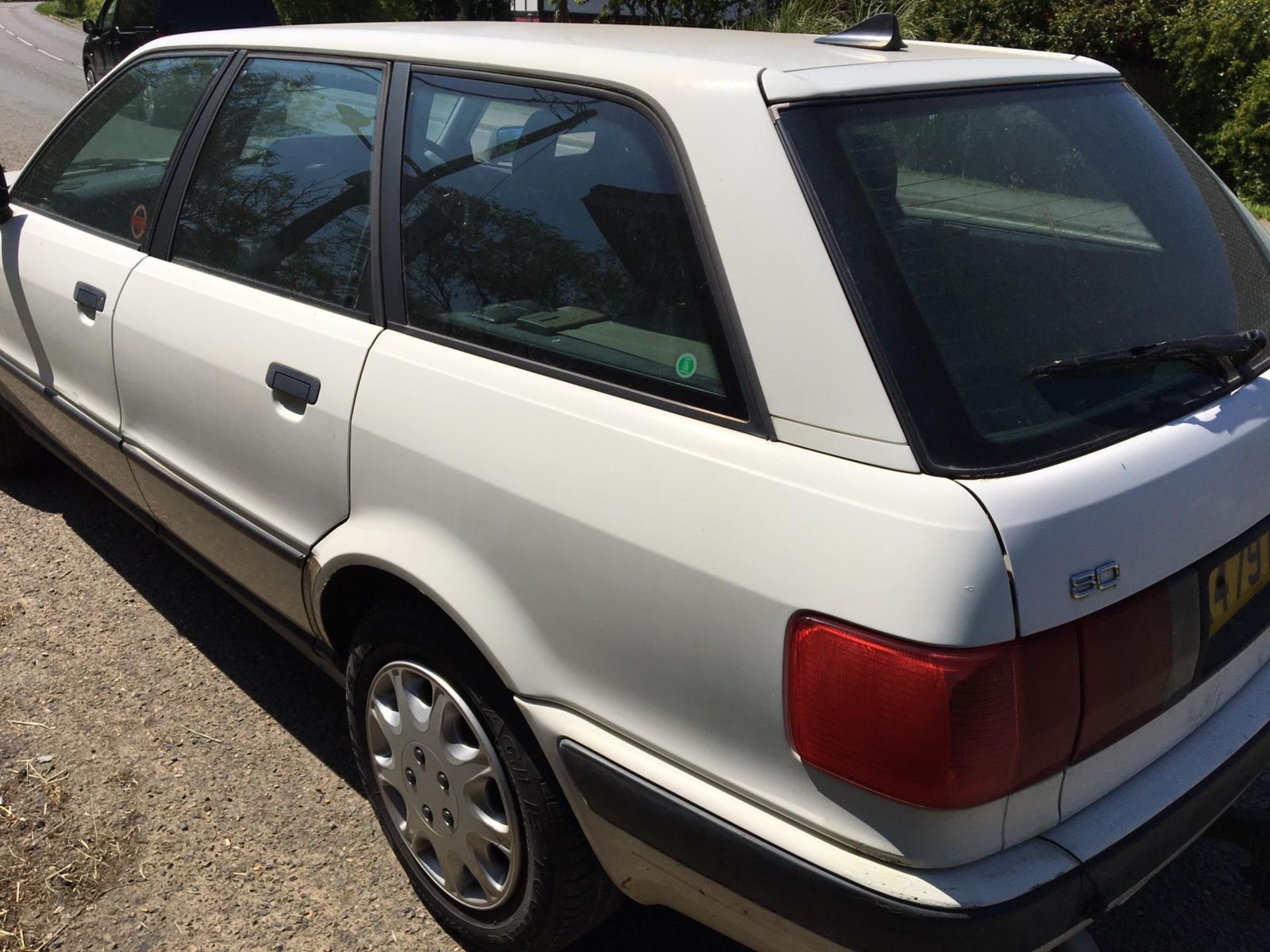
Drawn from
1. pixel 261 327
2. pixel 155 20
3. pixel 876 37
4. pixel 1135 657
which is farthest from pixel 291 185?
pixel 155 20

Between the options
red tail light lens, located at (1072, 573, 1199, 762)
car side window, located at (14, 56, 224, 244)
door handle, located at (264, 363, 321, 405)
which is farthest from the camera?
car side window, located at (14, 56, 224, 244)

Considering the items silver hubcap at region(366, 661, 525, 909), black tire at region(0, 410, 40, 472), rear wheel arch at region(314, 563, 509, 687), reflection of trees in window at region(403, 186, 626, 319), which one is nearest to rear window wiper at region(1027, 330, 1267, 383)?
reflection of trees in window at region(403, 186, 626, 319)

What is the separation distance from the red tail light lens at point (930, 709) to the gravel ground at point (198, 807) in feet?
3.66

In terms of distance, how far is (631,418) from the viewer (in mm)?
1868

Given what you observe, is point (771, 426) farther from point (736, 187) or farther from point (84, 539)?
point (84, 539)

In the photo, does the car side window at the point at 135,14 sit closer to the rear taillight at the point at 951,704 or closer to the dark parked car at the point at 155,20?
the dark parked car at the point at 155,20

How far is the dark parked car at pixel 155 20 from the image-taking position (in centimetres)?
1389

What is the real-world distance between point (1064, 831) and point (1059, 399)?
0.66 metres

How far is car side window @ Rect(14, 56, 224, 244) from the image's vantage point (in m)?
3.20

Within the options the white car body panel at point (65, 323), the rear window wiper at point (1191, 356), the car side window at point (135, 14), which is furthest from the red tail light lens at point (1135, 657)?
the car side window at point (135, 14)

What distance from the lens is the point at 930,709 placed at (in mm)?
1521

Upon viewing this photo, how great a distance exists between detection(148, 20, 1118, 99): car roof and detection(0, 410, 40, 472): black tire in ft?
8.11

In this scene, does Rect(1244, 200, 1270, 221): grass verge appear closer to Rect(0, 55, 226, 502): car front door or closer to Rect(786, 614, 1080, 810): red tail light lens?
Rect(0, 55, 226, 502): car front door

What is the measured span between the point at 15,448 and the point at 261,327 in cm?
263
